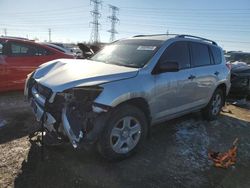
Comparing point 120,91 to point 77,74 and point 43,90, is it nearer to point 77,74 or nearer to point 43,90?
point 77,74

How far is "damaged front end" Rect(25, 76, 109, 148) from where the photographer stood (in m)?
3.36

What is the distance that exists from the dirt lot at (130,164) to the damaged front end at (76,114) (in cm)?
54

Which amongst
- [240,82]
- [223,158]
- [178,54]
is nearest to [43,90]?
[178,54]

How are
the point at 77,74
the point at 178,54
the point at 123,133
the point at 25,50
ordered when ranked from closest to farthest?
the point at 77,74, the point at 123,133, the point at 178,54, the point at 25,50

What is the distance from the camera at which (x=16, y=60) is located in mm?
7324

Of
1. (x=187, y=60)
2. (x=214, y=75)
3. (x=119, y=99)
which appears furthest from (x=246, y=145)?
(x=119, y=99)

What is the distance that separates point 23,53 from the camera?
24.7ft

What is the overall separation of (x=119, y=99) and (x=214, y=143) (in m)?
2.48

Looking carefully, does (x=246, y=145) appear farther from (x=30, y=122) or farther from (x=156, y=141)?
(x=30, y=122)

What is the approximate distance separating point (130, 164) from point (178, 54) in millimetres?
2149

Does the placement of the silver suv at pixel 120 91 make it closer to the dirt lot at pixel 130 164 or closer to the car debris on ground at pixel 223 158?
the dirt lot at pixel 130 164

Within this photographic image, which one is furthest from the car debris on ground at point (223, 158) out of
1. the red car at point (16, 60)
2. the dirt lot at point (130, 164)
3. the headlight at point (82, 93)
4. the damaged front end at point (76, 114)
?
the red car at point (16, 60)

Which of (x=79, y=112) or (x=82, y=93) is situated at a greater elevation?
(x=82, y=93)

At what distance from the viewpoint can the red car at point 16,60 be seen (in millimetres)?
Result: 7133
